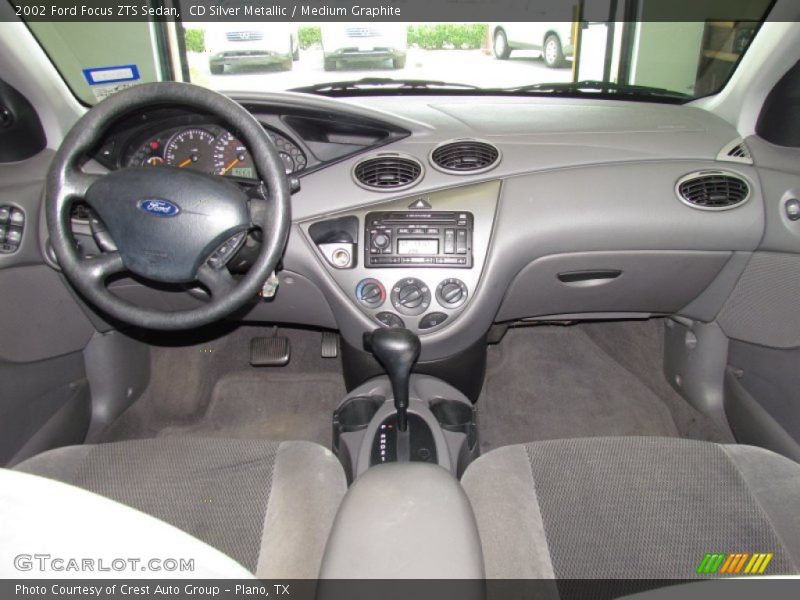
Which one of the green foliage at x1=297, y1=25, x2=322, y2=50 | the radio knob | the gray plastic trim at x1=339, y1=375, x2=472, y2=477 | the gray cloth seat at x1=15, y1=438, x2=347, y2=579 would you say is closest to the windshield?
the green foliage at x1=297, y1=25, x2=322, y2=50

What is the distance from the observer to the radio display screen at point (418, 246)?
183cm

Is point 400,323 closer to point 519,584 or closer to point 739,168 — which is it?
point 519,584

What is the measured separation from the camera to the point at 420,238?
1827 mm

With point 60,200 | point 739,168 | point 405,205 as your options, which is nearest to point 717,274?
point 739,168

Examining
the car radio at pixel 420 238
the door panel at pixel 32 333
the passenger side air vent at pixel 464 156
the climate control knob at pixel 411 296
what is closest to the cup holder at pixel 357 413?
the climate control knob at pixel 411 296

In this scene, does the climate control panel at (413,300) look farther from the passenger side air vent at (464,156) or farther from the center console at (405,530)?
the center console at (405,530)

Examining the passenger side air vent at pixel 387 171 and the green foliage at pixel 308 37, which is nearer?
the passenger side air vent at pixel 387 171

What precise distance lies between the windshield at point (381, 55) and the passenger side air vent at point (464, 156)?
421 mm

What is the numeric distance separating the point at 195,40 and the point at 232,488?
1.69 meters

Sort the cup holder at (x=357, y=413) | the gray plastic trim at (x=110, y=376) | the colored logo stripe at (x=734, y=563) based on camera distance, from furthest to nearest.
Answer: the gray plastic trim at (x=110, y=376), the cup holder at (x=357, y=413), the colored logo stripe at (x=734, y=563)

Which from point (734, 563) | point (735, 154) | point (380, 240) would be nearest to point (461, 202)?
point (380, 240)

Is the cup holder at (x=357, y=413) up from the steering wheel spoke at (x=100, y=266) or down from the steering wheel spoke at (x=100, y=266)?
down

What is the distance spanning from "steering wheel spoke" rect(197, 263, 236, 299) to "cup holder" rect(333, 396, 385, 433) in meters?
0.63

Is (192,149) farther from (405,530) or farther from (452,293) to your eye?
(405,530)
